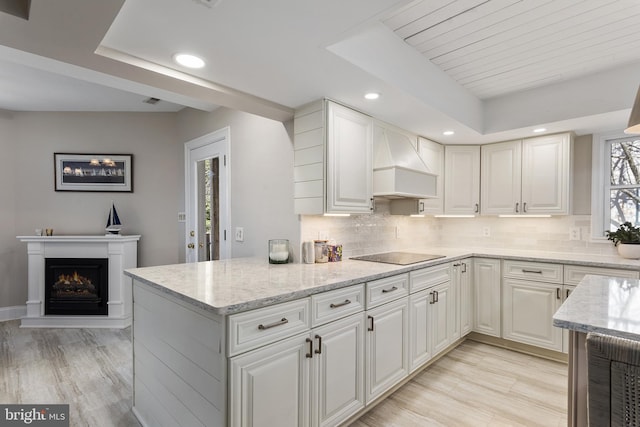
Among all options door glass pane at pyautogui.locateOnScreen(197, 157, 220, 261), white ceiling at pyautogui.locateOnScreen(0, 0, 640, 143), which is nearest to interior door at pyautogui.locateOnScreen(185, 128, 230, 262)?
door glass pane at pyautogui.locateOnScreen(197, 157, 220, 261)

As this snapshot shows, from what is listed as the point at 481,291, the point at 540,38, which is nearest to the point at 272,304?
the point at 540,38

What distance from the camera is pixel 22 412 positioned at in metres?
2.09

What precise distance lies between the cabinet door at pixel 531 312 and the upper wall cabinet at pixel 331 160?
1.79 meters

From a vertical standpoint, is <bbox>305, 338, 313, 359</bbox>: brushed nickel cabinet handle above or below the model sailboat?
below

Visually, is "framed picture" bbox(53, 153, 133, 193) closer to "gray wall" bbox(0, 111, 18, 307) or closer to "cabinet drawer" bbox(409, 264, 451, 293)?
"gray wall" bbox(0, 111, 18, 307)

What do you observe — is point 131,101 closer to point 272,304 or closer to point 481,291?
point 272,304

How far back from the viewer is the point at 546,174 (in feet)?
10.8

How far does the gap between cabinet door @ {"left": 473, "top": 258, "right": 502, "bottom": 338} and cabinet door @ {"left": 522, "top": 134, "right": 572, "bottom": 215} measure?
77 centimetres

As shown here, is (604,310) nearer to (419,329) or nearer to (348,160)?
(419,329)

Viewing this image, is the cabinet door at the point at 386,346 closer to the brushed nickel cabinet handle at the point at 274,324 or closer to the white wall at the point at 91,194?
the brushed nickel cabinet handle at the point at 274,324

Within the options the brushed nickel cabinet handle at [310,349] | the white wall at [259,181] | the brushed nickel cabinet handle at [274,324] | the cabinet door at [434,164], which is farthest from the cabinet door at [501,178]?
the brushed nickel cabinet handle at [274,324]

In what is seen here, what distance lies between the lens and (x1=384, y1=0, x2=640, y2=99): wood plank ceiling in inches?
71.9

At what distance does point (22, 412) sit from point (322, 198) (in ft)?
8.04

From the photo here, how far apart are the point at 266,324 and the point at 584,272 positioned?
A: 2.84 m
